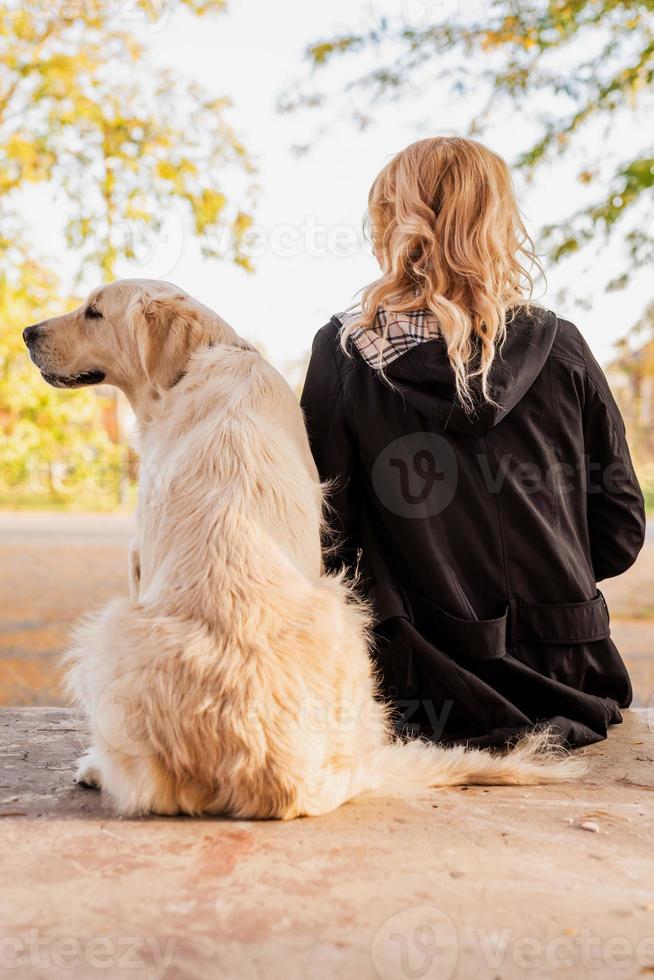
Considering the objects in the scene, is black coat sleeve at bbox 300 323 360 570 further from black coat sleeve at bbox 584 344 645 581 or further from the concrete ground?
the concrete ground

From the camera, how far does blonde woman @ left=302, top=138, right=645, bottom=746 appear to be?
3.29m

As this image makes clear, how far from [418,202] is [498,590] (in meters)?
1.38

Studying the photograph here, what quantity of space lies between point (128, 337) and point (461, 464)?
4.46 feet

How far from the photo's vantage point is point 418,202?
338cm

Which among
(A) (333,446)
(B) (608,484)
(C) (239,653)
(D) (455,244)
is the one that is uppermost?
(D) (455,244)

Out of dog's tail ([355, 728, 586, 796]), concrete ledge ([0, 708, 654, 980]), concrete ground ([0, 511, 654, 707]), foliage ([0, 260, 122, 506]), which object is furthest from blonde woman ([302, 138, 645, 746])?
foliage ([0, 260, 122, 506])

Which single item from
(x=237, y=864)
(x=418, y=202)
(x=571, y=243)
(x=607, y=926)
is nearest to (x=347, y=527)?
(x=418, y=202)

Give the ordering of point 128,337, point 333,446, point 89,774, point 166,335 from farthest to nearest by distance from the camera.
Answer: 1. point 128,337
2. point 166,335
3. point 333,446
4. point 89,774

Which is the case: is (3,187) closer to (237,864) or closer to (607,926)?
(237,864)

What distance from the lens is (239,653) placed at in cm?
261

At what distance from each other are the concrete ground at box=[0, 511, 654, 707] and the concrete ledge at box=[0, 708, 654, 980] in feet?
9.60

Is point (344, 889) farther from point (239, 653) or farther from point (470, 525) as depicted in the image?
point (470, 525)

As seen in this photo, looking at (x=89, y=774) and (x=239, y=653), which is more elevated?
(x=239, y=653)

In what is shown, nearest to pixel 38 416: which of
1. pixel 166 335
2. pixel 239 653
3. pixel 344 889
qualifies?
pixel 166 335
